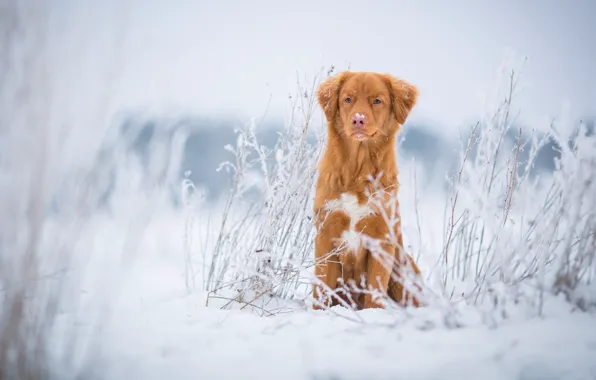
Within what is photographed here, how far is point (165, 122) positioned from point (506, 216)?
1.86m

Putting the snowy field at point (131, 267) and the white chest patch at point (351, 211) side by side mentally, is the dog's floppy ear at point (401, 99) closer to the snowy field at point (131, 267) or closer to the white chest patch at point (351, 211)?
the white chest patch at point (351, 211)

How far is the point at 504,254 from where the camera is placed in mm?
1471

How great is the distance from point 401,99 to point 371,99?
19 cm

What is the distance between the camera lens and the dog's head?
2436 mm

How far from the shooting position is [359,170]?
7.86 ft

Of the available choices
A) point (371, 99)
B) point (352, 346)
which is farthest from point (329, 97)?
point (352, 346)

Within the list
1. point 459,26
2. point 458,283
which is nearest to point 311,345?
point 458,283

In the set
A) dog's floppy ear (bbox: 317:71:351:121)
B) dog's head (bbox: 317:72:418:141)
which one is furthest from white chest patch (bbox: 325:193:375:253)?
dog's floppy ear (bbox: 317:71:351:121)

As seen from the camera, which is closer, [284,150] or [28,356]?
[28,356]

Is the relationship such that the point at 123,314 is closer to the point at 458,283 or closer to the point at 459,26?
the point at 458,283

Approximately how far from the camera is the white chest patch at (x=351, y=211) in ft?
7.53

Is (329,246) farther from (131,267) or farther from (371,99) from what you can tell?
(131,267)

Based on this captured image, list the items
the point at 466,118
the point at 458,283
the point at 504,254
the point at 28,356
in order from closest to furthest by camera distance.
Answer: the point at 28,356
the point at 504,254
the point at 458,283
the point at 466,118

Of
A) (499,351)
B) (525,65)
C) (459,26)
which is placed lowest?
(499,351)
